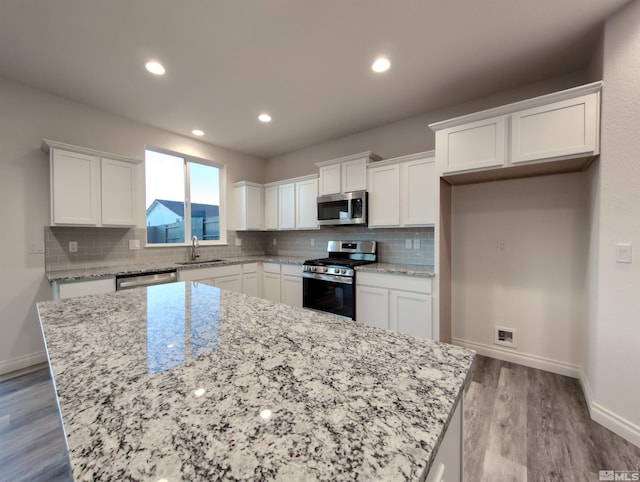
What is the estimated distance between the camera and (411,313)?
2.79 metres

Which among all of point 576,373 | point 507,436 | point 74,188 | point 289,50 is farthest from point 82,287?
point 576,373

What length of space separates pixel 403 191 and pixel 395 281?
102cm

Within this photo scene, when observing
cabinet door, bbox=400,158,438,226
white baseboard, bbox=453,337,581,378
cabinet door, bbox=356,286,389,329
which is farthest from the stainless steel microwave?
white baseboard, bbox=453,337,581,378

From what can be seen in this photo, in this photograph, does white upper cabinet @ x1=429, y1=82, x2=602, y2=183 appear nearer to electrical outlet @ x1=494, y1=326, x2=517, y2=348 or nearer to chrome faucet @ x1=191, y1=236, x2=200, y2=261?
electrical outlet @ x1=494, y1=326, x2=517, y2=348

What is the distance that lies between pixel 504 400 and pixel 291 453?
7.75ft

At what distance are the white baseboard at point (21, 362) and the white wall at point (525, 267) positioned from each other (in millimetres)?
4320

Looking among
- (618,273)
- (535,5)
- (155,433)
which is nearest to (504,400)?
(618,273)

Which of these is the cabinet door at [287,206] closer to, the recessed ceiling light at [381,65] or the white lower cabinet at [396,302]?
the white lower cabinet at [396,302]

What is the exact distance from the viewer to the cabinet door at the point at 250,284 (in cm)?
405

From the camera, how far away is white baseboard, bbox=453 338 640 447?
5.64ft

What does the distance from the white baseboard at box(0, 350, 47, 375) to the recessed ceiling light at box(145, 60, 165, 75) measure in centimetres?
298

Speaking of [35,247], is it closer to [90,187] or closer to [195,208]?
[90,187]

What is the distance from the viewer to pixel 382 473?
0.44 metres

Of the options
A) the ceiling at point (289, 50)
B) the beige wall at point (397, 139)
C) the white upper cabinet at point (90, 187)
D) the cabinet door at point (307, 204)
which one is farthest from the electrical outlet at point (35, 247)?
the beige wall at point (397, 139)
